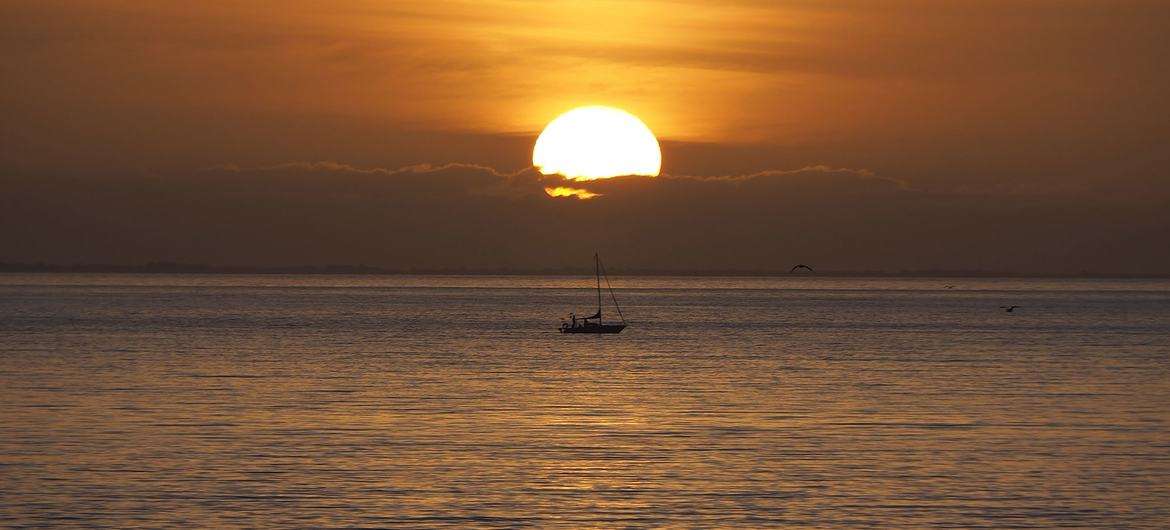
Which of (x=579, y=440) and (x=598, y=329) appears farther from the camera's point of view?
(x=598, y=329)

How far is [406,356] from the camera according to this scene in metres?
109

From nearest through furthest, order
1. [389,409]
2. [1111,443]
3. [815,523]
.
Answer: [815,523], [1111,443], [389,409]

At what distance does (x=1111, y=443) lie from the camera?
52656 millimetres

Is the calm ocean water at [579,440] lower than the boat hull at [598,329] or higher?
higher

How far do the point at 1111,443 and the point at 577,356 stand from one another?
2527 inches

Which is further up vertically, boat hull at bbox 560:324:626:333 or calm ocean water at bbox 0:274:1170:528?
calm ocean water at bbox 0:274:1170:528

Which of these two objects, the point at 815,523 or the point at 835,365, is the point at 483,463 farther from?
the point at 835,365

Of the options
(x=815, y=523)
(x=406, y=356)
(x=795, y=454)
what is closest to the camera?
(x=815, y=523)

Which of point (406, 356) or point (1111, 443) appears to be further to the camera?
point (406, 356)

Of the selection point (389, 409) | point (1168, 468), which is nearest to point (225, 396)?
point (389, 409)

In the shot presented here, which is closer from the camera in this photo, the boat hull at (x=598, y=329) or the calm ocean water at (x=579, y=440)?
the calm ocean water at (x=579, y=440)

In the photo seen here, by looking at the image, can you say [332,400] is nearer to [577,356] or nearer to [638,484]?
[638,484]

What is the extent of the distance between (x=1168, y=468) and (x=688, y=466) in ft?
52.3

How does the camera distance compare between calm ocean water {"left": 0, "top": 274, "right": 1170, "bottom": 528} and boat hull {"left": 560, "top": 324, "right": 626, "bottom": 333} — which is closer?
calm ocean water {"left": 0, "top": 274, "right": 1170, "bottom": 528}
